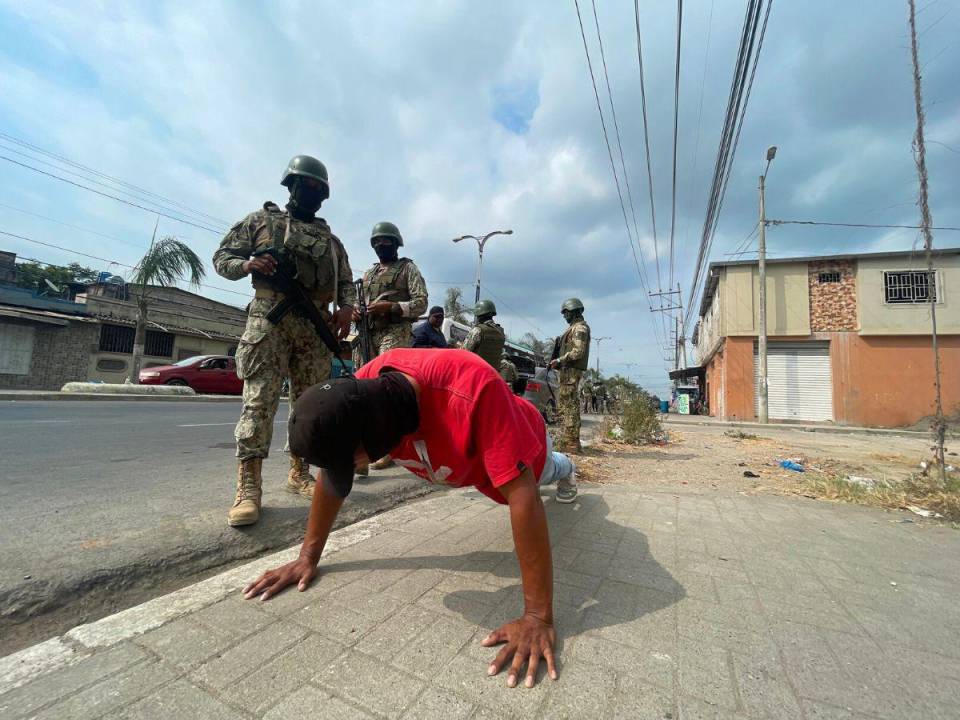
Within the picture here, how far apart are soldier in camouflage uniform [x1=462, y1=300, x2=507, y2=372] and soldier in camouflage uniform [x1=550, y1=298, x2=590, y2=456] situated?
846 mm

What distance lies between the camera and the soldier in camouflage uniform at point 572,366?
5.32 meters

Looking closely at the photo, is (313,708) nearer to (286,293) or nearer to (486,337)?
(286,293)

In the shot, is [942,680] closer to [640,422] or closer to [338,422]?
[338,422]

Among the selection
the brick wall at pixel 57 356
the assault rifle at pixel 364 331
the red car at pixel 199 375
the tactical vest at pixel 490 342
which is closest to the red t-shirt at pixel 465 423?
the assault rifle at pixel 364 331

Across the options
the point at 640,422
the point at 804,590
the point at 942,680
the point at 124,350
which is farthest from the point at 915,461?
the point at 124,350

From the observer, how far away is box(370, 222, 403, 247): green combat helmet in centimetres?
385

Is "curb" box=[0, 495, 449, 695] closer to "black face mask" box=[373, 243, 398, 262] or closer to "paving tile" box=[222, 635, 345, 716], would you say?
"paving tile" box=[222, 635, 345, 716]

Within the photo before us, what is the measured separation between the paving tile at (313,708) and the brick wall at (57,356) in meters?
22.0

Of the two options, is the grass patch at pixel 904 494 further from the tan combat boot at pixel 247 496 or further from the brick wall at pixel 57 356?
the brick wall at pixel 57 356

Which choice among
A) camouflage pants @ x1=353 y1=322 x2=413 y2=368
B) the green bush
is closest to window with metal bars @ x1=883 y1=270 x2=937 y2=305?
the green bush

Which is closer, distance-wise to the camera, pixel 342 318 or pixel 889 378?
pixel 342 318

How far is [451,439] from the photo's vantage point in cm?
137

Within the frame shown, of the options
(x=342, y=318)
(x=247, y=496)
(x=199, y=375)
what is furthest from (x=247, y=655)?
(x=199, y=375)

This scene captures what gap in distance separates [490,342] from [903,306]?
55.2 ft
